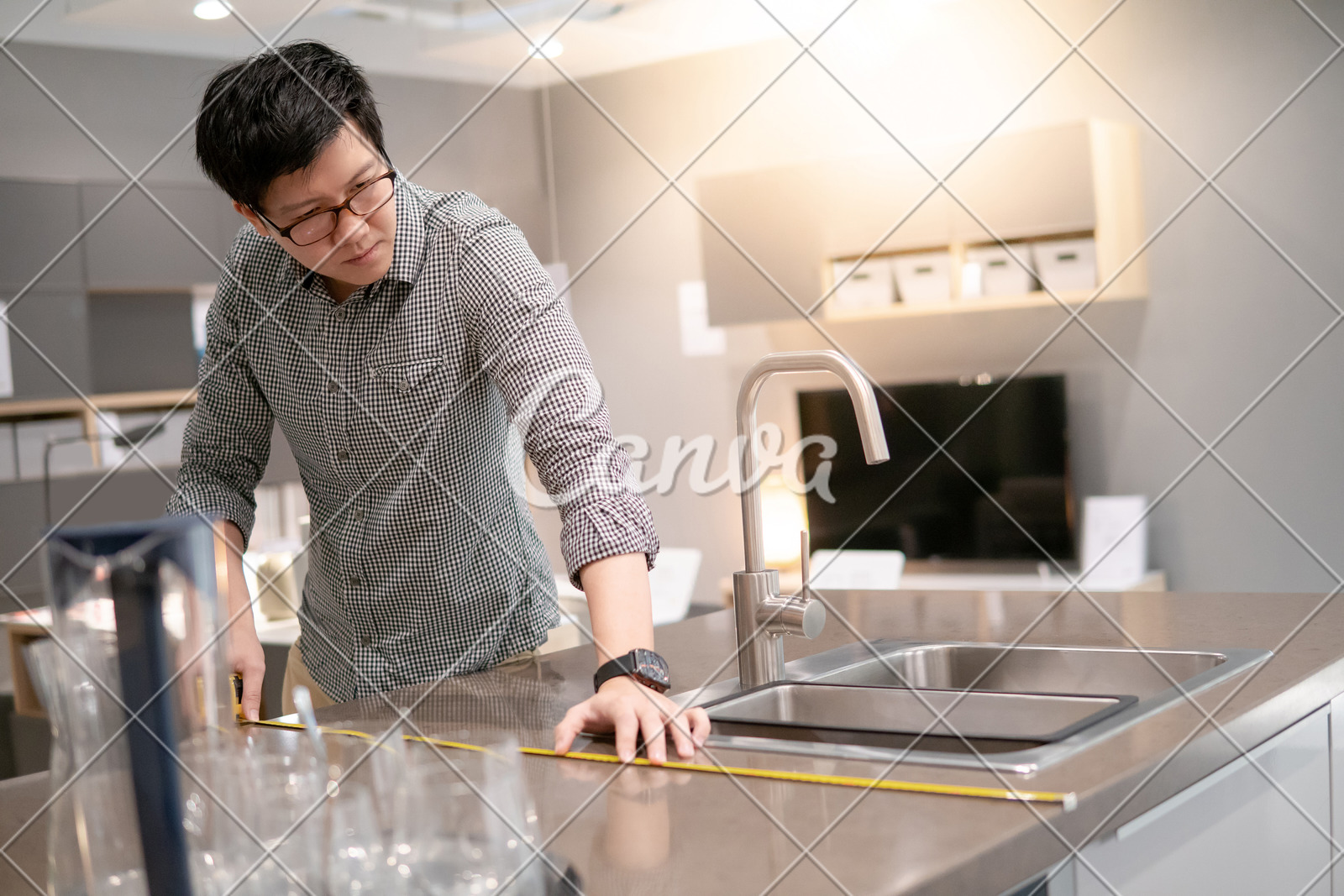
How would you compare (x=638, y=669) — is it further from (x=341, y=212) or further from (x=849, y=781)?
(x=341, y=212)

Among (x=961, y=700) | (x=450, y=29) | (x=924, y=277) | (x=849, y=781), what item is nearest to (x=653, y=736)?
(x=849, y=781)

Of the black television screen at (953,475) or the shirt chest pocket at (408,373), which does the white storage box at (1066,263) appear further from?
the shirt chest pocket at (408,373)

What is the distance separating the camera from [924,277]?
3602 millimetres

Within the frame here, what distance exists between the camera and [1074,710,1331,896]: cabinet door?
2.58 ft

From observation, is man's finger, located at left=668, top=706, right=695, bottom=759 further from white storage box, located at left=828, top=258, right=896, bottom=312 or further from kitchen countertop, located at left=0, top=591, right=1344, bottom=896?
white storage box, located at left=828, top=258, right=896, bottom=312

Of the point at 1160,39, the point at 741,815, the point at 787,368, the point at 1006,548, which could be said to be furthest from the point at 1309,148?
the point at 741,815

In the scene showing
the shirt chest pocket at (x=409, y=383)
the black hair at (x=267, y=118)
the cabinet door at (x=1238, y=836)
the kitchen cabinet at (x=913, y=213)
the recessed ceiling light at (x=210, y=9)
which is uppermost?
the recessed ceiling light at (x=210, y=9)

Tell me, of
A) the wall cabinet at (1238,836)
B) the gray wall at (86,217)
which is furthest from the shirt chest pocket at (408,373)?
the gray wall at (86,217)

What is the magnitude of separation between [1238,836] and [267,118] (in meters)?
0.96

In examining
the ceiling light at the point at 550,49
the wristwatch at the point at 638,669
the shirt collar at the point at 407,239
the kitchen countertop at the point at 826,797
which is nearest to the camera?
the kitchen countertop at the point at 826,797

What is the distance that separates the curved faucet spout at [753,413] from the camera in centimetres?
98

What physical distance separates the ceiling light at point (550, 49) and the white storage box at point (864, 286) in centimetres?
131

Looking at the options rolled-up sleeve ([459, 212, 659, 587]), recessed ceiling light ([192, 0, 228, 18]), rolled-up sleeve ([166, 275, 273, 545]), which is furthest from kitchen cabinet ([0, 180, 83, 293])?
rolled-up sleeve ([459, 212, 659, 587])

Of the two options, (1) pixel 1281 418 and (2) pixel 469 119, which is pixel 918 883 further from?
(2) pixel 469 119
